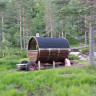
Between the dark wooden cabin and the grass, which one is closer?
the grass

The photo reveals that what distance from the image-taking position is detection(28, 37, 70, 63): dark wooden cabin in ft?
32.0

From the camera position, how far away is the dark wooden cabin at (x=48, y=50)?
9.77 metres

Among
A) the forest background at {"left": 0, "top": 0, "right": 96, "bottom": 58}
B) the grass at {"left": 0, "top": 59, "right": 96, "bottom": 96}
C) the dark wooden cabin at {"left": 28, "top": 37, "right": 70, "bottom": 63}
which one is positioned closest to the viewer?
the grass at {"left": 0, "top": 59, "right": 96, "bottom": 96}

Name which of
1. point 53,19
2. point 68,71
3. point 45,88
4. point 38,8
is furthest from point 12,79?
point 38,8

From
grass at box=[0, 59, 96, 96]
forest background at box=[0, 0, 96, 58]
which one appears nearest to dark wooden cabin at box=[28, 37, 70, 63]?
forest background at box=[0, 0, 96, 58]

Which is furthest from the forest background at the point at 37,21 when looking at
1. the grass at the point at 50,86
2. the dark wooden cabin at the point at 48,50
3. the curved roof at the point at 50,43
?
the grass at the point at 50,86

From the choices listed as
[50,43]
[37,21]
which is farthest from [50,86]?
[37,21]

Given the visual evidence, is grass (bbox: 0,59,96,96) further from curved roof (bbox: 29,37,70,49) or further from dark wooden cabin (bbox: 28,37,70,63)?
curved roof (bbox: 29,37,70,49)

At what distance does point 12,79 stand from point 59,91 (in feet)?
7.76

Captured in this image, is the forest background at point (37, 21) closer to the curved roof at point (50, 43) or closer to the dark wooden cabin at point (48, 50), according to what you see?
the curved roof at point (50, 43)

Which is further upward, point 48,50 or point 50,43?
point 50,43

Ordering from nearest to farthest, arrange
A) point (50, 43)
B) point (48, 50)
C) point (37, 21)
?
point (48, 50) → point (50, 43) → point (37, 21)

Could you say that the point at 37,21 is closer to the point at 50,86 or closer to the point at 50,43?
the point at 50,43

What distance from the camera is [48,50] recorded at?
9891 millimetres
